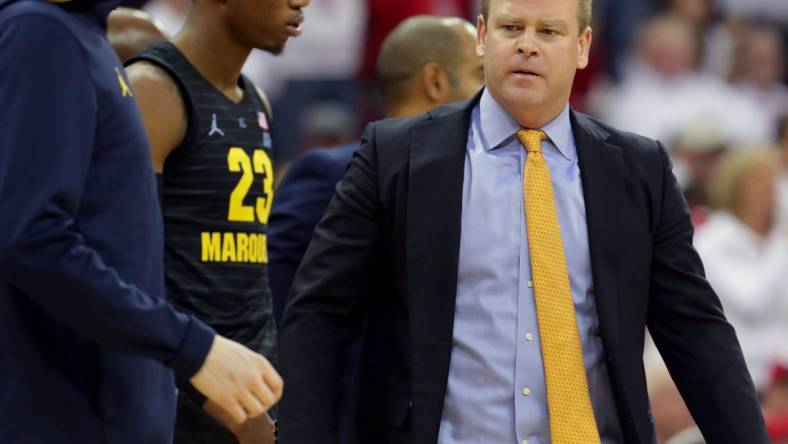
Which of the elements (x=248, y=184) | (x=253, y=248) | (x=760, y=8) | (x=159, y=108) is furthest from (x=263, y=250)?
(x=760, y=8)

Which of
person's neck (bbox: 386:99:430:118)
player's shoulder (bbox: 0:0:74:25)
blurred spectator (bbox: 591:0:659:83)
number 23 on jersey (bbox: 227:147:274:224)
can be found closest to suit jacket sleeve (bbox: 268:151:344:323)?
number 23 on jersey (bbox: 227:147:274:224)

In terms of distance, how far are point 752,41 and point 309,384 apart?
28.2 feet

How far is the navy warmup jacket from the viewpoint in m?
2.57

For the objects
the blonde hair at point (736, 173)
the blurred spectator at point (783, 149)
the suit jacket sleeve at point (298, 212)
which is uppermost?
the suit jacket sleeve at point (298, 212)

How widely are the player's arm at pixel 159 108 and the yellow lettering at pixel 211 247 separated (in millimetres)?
→ 219

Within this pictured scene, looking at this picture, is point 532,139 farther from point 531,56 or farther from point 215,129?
point 215,129

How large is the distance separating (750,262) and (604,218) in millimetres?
4239

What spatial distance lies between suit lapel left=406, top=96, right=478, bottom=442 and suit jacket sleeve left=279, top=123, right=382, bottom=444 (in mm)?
98

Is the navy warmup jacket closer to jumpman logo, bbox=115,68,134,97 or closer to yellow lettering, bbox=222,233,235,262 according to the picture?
jumpman logo, bbox=115,68,134,97

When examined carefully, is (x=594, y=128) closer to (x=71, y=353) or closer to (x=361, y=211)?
(x=361, y=211)

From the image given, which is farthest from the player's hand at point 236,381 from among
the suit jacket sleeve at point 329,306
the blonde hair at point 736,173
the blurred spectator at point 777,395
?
the blonde hair at point 736,173

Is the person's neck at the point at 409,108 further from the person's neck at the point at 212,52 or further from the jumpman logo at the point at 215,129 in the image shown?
the jumpman logo at the point at 215,129

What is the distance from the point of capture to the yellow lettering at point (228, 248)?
3.81 metres

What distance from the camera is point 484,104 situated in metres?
3.35
